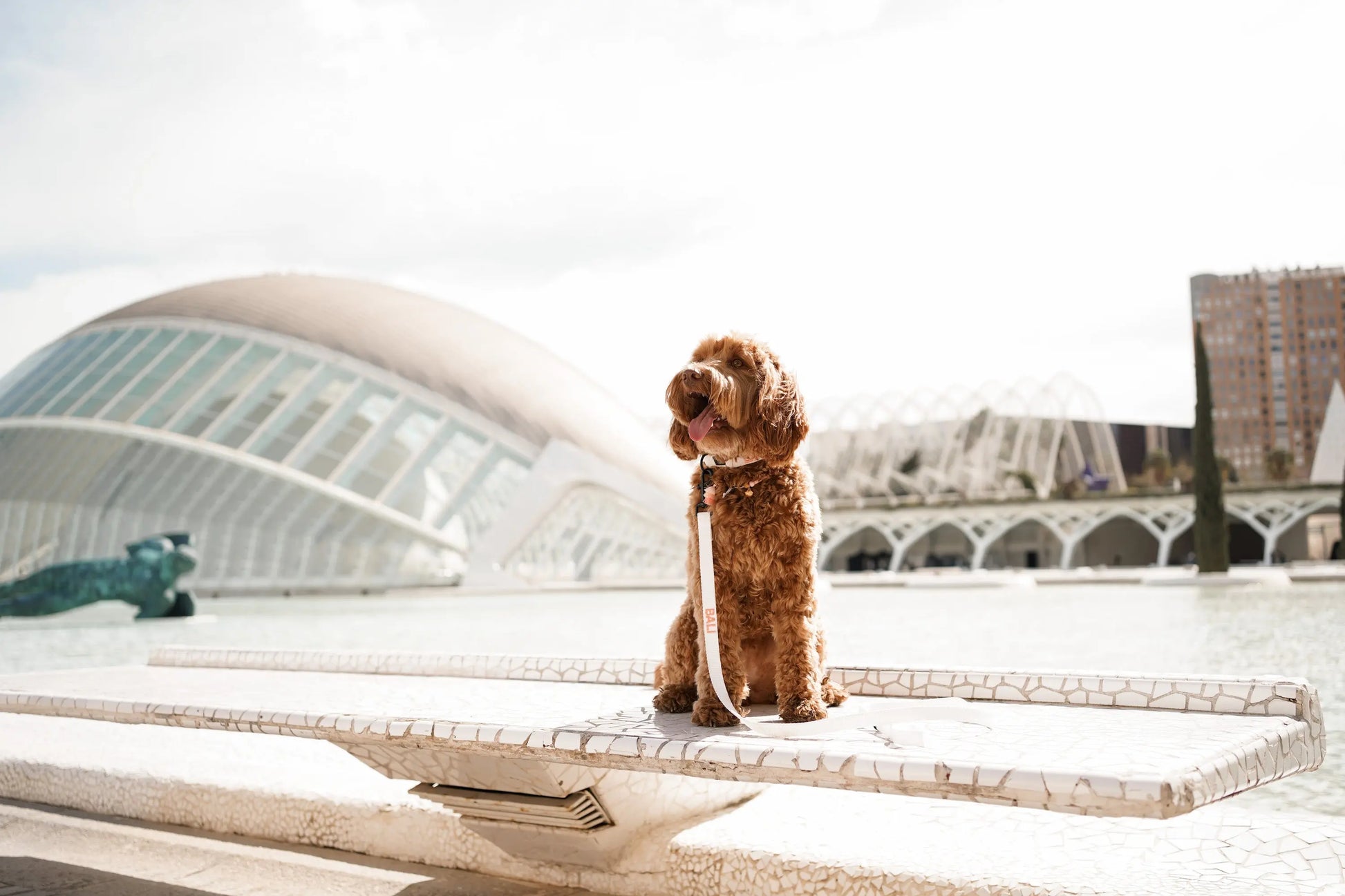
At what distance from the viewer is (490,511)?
21844 millimetres

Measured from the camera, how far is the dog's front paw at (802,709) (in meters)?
2.15

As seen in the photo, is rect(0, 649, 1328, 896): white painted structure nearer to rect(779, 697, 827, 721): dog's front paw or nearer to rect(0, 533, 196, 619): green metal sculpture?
rect(779, 697, 827, 721): dog's front paw

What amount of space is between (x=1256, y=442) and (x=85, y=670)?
88515 millimetres

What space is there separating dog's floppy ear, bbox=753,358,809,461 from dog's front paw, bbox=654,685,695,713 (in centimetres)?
60

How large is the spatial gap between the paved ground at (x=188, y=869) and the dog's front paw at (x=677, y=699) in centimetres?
91

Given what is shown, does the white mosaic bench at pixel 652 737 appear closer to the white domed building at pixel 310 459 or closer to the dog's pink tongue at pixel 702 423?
the dog's pink tongue at pixel 702 423

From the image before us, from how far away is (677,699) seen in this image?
8.09ft

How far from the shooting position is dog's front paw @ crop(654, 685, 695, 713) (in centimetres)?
246

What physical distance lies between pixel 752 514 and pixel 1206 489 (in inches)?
940

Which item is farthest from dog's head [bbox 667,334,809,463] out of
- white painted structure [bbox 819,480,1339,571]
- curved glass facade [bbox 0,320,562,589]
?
white painted structure [bbox 819,480,1339,571]

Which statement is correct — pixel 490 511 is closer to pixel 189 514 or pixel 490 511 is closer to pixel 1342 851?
pixel 189 514

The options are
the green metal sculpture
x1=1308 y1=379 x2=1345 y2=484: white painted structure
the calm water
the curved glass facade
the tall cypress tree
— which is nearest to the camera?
the calm water

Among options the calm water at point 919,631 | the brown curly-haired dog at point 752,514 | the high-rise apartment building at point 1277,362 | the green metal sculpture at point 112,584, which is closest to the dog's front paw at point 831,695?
the brown curly-haired dog at point 752,514

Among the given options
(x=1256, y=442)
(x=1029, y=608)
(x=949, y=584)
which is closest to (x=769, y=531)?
(x=1029, y=608)
